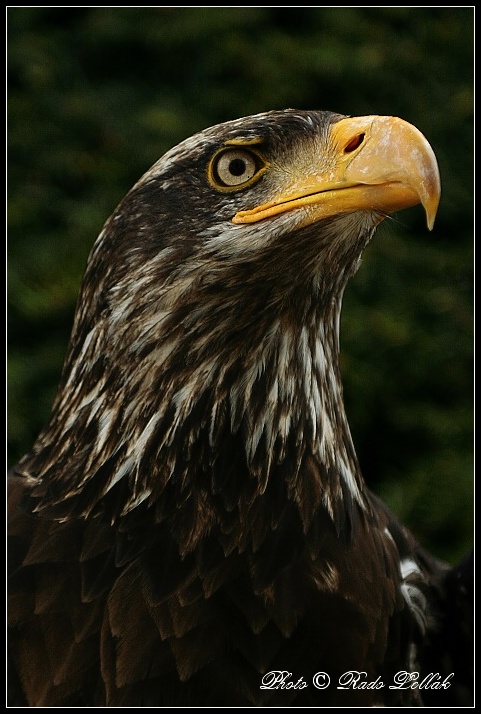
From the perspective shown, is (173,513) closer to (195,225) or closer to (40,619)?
(40,619)

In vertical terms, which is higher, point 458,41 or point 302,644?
point 458,41

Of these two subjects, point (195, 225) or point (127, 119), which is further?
point (127, 119)

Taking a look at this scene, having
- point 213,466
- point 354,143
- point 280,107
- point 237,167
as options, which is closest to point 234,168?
point 237,167

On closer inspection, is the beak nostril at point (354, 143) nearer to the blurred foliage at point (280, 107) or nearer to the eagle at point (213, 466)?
the eagle at point (213, 466)

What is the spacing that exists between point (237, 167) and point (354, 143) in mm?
231

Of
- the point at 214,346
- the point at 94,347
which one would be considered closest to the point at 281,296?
the point at 214,346

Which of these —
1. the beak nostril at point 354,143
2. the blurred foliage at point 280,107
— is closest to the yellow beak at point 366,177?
the beak nostril at point 354,143

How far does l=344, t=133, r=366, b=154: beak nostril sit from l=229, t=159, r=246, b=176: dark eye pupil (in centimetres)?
20

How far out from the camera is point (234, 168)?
1.85m

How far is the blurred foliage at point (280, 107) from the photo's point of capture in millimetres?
3879

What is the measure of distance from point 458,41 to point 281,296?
9.25 feet

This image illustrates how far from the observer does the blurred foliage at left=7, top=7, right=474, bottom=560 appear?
3879 mm

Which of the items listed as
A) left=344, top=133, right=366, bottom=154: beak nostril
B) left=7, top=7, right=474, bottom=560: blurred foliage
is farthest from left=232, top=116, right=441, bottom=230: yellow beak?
left=7, top=7, right=474, bottom=560: blurred foliage

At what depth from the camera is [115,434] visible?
192cm
